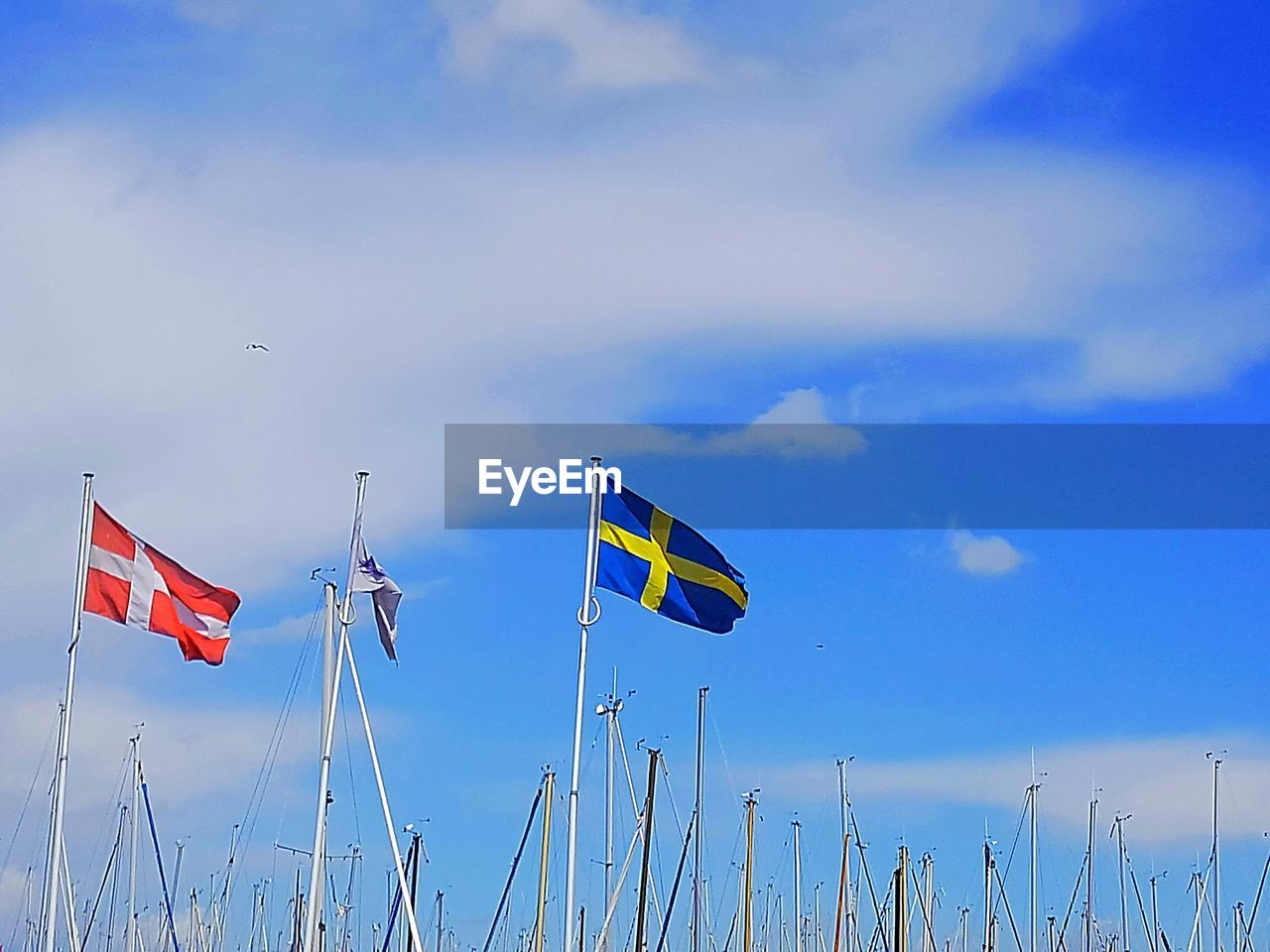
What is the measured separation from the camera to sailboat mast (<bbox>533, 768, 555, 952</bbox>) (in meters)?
59.9

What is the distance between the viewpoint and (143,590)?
37.8 meters

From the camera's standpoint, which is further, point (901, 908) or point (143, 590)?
point (901, 908)

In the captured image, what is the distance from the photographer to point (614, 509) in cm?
3759

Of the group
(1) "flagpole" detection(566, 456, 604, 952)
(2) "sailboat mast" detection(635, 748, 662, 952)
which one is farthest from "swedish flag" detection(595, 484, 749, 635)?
(2) "sailboat mast" detection(635, 748, 662, 952)

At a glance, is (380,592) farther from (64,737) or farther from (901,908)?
(901,908)

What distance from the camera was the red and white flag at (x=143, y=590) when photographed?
3762 cm

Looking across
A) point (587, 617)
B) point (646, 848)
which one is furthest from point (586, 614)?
point (646, 848)

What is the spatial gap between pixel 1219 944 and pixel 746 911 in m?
35.8

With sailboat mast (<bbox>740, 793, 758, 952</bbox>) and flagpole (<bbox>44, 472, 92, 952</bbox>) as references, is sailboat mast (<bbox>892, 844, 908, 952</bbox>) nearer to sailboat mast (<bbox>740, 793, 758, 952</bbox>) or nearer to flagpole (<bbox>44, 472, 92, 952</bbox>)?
sailboat mast (<bbox>740, 793, 758, 952</bbox>)

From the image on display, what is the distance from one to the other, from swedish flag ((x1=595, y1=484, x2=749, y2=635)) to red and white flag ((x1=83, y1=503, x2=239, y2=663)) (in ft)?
27.4

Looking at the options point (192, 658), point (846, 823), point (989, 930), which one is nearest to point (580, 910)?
point (846, 823)

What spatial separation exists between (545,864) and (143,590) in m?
28.0

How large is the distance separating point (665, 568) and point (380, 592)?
6.75m

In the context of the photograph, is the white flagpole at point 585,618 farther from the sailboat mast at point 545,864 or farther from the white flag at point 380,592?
the sailboat mast at point 545,864
